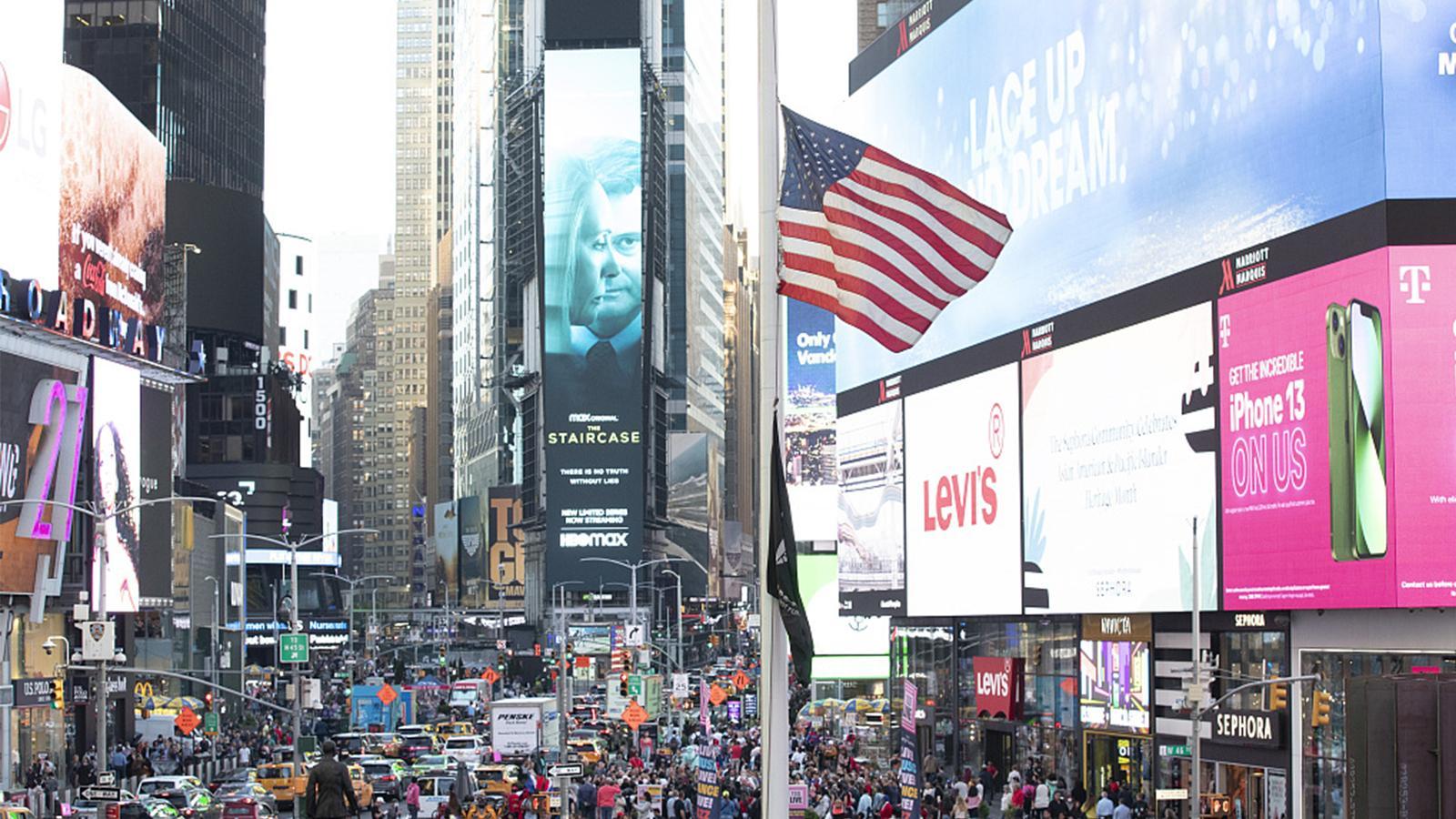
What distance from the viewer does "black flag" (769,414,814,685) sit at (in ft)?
54.6

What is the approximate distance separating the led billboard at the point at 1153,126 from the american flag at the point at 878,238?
2329 centimetres

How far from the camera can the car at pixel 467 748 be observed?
5841 centimetres

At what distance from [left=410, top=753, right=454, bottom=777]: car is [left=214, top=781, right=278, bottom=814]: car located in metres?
3.66

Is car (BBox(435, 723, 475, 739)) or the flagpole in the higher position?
the flagpole

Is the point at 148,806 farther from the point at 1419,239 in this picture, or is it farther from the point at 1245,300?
the point at 1419,239

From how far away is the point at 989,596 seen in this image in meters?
59.8

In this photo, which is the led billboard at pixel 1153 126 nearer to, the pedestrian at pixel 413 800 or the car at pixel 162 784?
the pedestrian at pixel 413 800

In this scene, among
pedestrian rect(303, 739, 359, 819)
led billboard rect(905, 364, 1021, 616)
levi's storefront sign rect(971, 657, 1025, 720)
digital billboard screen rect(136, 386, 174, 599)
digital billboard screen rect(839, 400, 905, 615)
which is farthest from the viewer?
digital billboard screen rect(136, 386, 174, 599)

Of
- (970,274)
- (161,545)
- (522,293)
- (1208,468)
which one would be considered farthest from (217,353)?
(970,274)

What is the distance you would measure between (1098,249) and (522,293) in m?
138

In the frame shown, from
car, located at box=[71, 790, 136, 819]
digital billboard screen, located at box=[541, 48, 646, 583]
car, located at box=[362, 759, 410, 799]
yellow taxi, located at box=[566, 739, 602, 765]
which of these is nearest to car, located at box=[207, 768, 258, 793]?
car, located at box=[71, 790, 136, 819]

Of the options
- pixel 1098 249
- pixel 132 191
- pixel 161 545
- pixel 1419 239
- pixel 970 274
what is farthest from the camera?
pixel 161 545

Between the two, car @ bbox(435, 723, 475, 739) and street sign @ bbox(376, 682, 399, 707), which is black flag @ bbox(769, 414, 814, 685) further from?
street sign @ bbox(376, 682, 399, 707)

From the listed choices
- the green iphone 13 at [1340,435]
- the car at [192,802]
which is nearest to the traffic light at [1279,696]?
the green iphone 13 at [1340,435]
